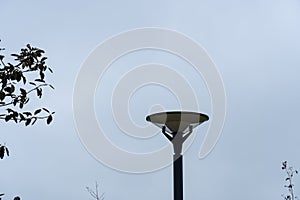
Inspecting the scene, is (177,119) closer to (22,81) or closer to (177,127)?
(177,127)

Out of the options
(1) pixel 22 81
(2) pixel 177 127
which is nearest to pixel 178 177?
(2) pixel 177 127


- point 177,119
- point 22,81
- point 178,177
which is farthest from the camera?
point 177,119

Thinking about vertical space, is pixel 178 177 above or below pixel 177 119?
below

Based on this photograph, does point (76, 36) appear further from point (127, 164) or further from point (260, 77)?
point (127, 164)

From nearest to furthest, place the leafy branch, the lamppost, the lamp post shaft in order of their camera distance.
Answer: the leafy branch
the lamp post shaft
the lamppost

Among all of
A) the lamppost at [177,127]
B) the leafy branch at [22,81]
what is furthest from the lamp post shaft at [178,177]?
the leafy branch at [22,81]

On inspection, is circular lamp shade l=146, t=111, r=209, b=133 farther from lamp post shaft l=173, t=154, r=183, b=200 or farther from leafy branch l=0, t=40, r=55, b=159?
leafy branch l=0, t=40, r=55, b=159

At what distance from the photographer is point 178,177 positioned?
562 cm

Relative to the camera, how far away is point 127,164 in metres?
5.55

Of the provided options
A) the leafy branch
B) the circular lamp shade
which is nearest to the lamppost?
the circular lamp shade

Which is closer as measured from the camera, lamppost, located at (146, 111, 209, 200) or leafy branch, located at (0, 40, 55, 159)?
leafy branch, located at (0, 40, 55, 159)

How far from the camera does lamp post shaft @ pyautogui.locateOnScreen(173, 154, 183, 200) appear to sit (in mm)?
5539

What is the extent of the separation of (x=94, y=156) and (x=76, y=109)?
511 millimetres

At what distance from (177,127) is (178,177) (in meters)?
0.54
